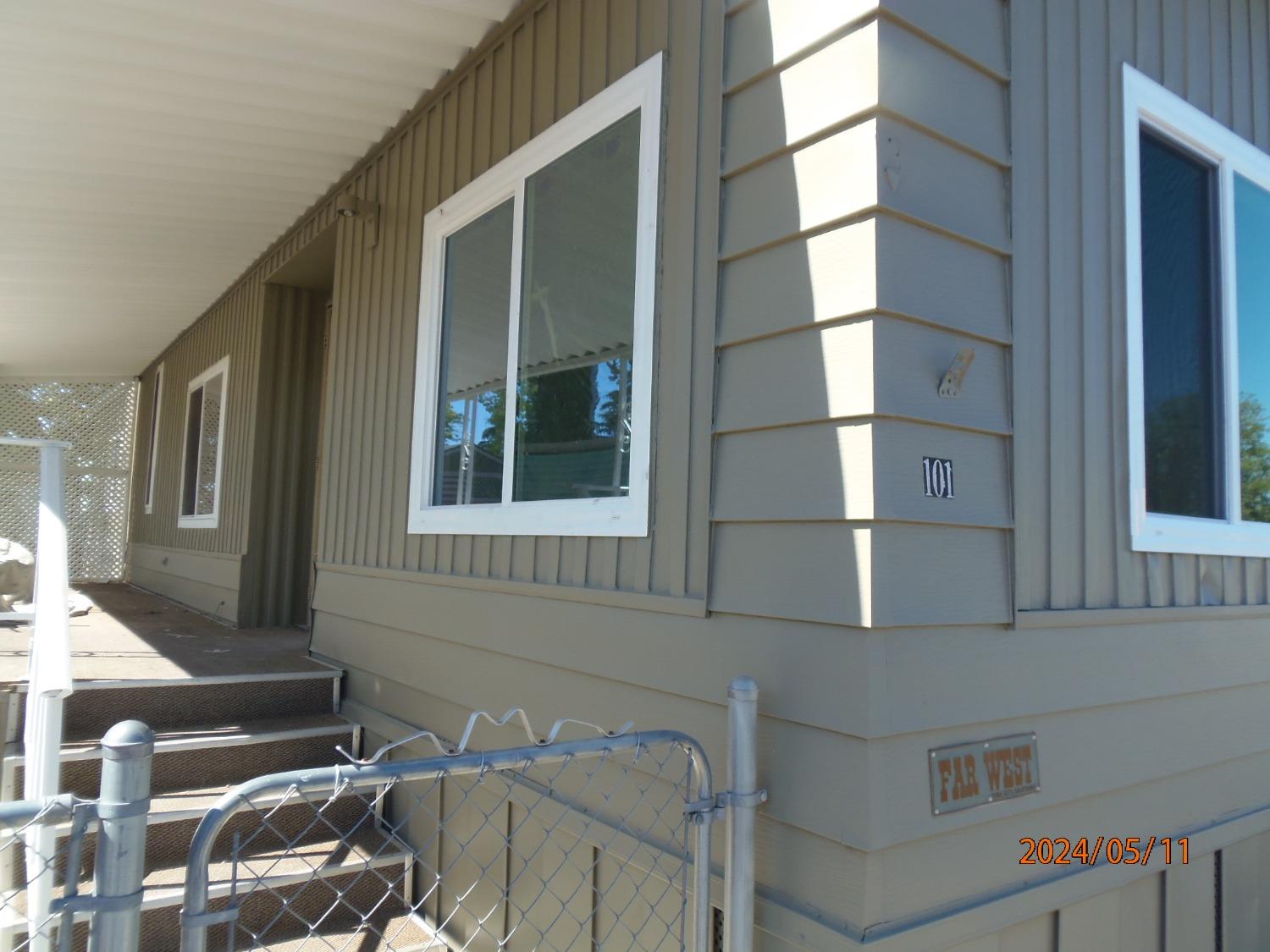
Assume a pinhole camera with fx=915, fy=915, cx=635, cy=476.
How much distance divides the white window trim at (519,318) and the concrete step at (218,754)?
0.89m

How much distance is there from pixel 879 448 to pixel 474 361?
77.8 inches

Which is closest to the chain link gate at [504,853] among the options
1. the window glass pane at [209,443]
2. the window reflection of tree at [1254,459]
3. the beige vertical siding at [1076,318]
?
the beige vertical siding at [1076,318]

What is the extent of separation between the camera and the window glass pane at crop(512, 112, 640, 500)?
2.58 meters

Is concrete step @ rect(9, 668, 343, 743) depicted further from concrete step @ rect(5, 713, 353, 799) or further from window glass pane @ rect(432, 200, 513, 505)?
window glass pane @ rect(432, 200, 513, 505)

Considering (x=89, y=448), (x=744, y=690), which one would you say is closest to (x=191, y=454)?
(x=89, y=448)

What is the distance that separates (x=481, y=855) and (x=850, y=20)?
2611 mm

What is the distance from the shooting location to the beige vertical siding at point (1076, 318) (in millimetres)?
2146

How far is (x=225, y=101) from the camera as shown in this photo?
383 centimetres

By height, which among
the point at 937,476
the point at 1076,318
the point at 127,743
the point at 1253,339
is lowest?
the point at 127,743

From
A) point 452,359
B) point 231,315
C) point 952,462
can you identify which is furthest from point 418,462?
point 231,315

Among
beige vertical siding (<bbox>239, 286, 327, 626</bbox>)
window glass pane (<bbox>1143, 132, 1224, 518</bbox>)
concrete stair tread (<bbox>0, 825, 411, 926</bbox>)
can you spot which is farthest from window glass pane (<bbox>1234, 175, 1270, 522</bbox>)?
beige vertical siding (<bbox>239, 286, 327, 626</bbox>)

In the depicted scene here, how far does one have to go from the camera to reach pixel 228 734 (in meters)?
3.34

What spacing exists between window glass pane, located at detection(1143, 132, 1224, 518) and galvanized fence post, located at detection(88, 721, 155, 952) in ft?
8.08
